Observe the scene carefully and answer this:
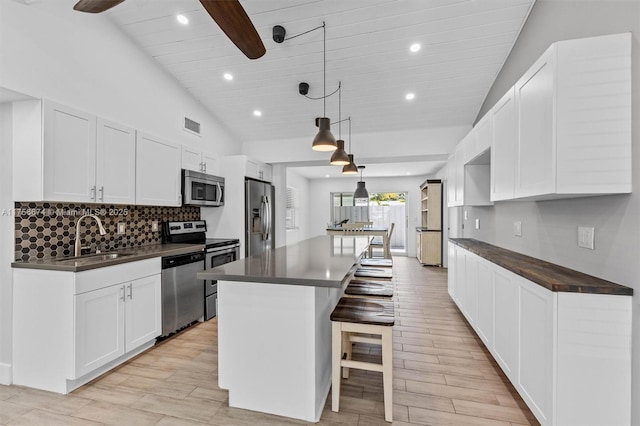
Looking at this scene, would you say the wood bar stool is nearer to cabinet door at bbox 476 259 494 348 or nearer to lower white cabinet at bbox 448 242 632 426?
lower white cabinet at bbox 448 242 632 426

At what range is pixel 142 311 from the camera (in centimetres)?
265

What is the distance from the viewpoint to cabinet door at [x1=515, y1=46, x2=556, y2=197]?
5.53 feet

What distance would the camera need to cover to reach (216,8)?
1.51 meters

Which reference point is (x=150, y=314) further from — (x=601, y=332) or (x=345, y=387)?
(x=601, y=332)

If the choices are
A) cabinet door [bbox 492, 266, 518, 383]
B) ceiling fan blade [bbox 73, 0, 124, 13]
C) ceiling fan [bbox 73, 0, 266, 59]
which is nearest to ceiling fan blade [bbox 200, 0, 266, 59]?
ceiling fan [bbox 73, 0, 266, 59]

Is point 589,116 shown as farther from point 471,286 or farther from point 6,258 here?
point 6,258

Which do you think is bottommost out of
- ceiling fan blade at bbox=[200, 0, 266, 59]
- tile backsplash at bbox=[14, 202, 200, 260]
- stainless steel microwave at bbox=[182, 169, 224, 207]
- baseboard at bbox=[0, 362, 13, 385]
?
baseboard at bbox=[0, 362, 13, 385]

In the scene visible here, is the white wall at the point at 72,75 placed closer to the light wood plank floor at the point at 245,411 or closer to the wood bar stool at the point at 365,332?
the light wood plank floor at the point at 245,411

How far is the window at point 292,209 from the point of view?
27.5ft

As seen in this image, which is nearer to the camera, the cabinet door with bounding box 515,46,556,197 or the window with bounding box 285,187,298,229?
the cabinet door with bounding box 515,46,556,197

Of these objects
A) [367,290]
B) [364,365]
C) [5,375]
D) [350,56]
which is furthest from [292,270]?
[350,56]

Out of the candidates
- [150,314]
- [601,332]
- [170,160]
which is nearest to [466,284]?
[601,332]

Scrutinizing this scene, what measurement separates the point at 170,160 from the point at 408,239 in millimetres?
7194

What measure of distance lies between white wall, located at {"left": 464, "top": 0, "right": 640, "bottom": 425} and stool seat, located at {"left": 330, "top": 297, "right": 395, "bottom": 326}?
1206mm
